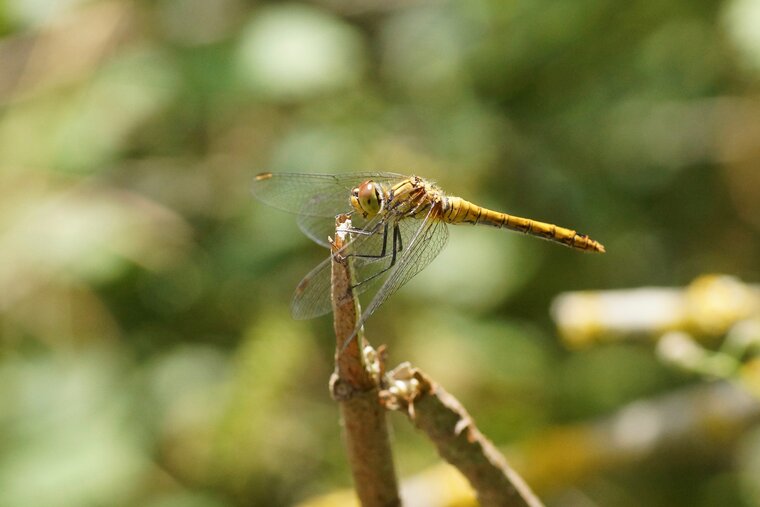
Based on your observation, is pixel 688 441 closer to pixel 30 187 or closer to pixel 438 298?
pixel 438 298

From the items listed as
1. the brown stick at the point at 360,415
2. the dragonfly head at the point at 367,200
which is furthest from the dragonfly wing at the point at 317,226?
the brown stick at the point at 360,415

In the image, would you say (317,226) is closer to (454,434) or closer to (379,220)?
(379,220)

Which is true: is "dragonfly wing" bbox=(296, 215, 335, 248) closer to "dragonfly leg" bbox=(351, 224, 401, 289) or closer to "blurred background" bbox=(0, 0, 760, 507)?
"dragonfly leg" bbox=(351, 224, 401, 289)

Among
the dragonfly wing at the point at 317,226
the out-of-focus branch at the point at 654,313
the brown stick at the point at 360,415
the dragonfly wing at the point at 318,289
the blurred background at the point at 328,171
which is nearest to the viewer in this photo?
the brown stick at the point at 360,415

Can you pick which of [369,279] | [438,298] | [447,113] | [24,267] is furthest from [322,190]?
[24,267]

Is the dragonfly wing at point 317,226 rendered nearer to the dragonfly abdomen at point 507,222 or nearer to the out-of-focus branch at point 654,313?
the dragonfly abdomen at point 507,222

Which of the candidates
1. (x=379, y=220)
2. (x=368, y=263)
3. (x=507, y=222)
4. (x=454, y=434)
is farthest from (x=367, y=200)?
(x=454, y=434)
